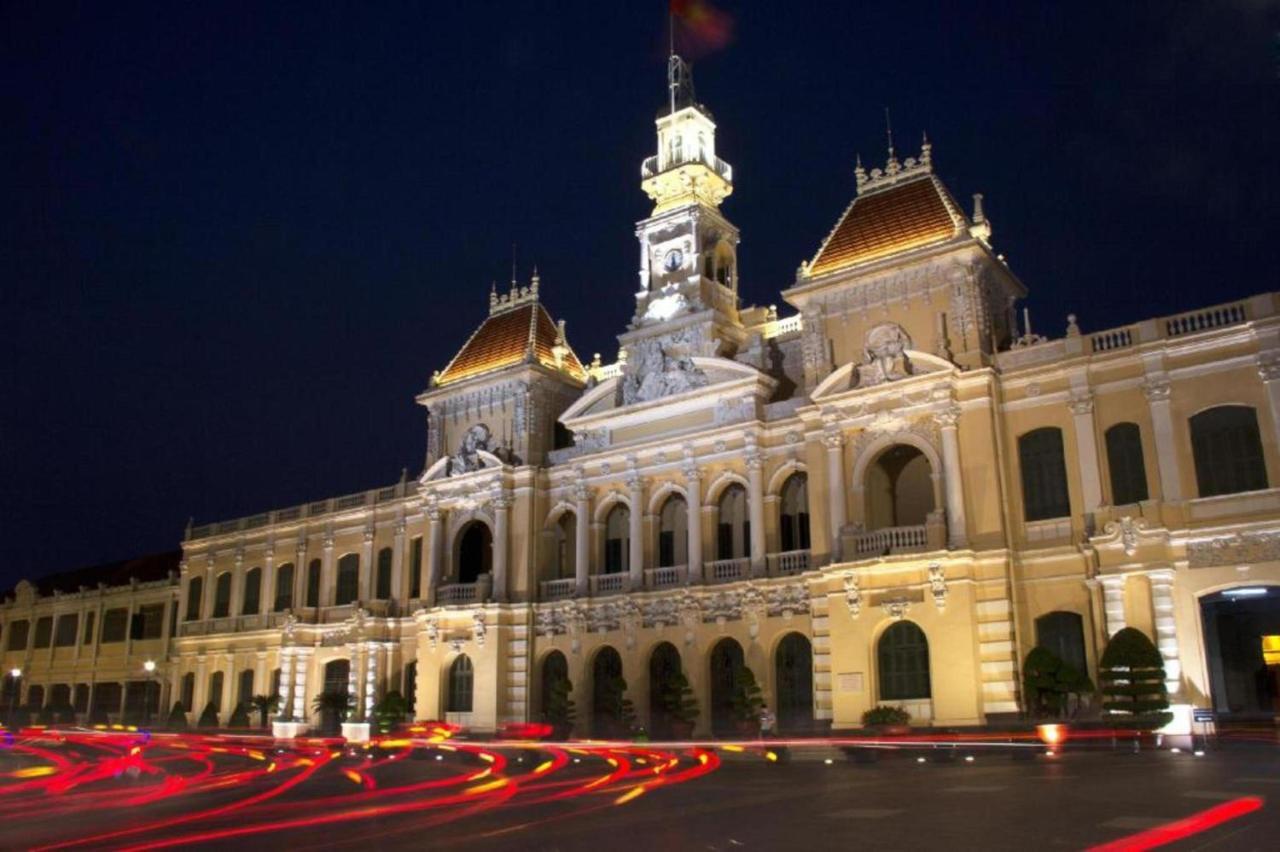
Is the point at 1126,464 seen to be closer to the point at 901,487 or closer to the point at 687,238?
the point at 901,487

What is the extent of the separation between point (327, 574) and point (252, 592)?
7.25 m

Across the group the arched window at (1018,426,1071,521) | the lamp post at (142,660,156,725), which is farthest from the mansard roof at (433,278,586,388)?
the lamp post at (142,660,156,725)

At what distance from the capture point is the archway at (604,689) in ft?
136

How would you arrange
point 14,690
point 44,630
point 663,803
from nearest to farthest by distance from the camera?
point 663,803 → point 44,630 → point 14,690

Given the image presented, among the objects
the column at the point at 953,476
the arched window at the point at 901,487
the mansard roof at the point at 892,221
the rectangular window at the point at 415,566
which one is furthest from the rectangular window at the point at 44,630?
the column at the point at 953,476

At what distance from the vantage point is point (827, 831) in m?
12.5

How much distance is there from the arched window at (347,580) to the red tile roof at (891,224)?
28.9 meters

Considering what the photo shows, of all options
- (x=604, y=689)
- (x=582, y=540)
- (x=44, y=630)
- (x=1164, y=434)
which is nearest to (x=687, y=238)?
(x=582, y=540)

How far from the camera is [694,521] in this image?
40781 millimetres

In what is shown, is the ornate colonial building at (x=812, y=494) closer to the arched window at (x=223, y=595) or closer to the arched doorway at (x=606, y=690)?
the arched doorway at (x=606, y=690)

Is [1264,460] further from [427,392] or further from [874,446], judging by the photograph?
[427,392]

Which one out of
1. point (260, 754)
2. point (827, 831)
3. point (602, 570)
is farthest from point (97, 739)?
point (827, 831)

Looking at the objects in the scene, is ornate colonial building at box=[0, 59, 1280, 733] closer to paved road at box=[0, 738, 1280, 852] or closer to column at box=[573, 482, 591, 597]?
column at box=[573, 482, 591, 597]

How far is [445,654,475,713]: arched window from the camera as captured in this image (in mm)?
45812
